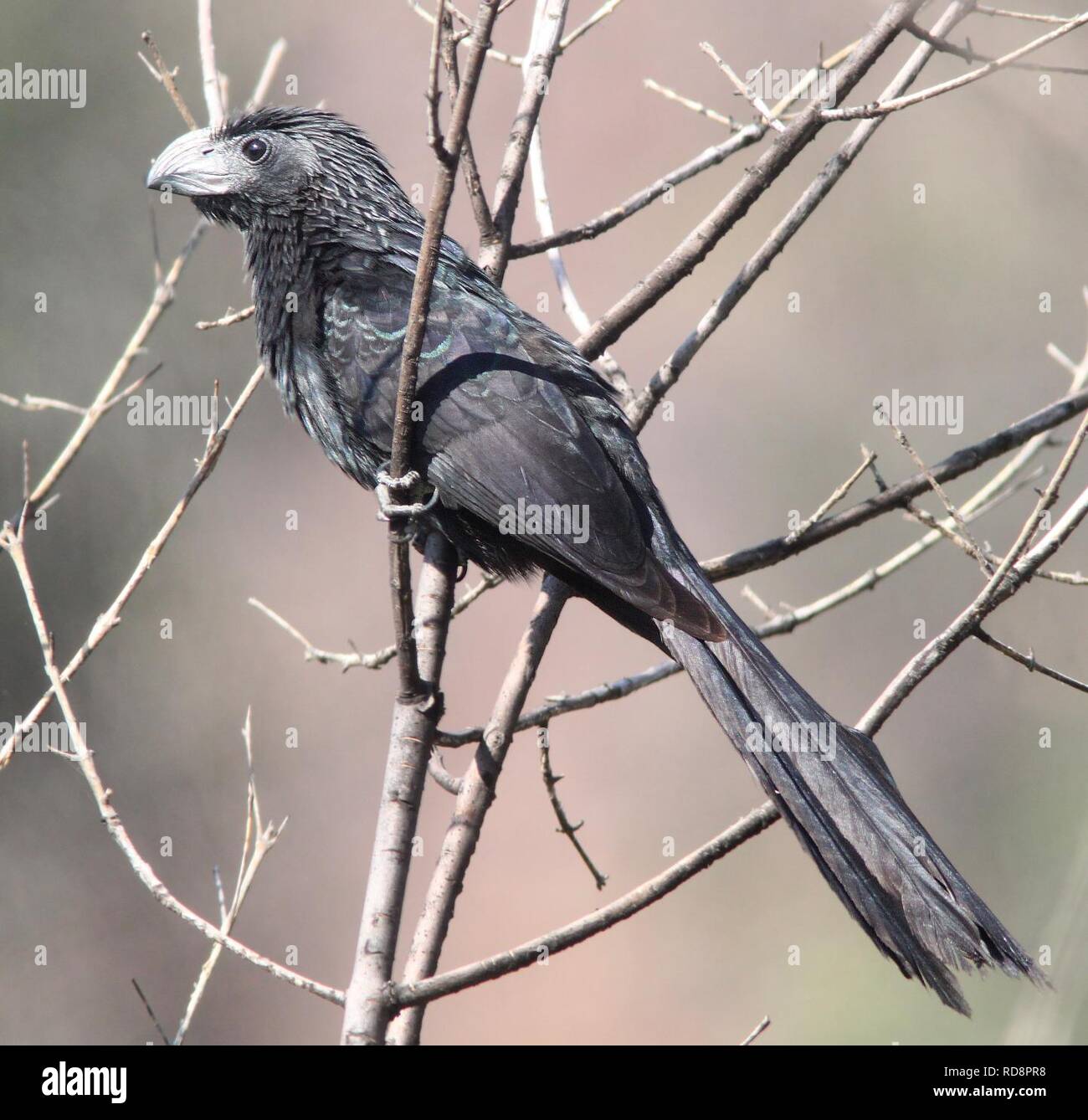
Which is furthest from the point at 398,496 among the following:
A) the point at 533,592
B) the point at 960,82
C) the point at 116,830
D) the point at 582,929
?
the point at 533,592

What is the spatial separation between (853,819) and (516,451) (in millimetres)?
1453

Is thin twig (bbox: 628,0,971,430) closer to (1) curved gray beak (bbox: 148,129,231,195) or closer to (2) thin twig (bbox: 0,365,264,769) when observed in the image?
(2) thin twig (bbox: 0,365,264,769)

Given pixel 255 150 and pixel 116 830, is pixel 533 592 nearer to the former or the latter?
pixel 255 150

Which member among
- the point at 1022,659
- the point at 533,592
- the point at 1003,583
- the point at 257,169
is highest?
the point at 257,169

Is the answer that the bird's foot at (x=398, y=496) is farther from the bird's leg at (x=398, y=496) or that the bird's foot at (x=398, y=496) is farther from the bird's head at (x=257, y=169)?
the bird's head at (x=257, y=169)

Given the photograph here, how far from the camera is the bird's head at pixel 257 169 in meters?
4.48

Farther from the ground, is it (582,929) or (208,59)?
(208,59)

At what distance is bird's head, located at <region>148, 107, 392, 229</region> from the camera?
14.7ft

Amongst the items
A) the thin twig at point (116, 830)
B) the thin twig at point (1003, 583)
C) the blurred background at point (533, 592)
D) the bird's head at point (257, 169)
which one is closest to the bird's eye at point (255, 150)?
the bird's head at point (257, 169)

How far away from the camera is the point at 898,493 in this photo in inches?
147

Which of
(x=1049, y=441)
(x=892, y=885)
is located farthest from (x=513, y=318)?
(x=892, y=885)

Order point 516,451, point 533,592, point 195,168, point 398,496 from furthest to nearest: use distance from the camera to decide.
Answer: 1. point 533,592
2. point 195,168
3. point 516,451
4. point 398,496

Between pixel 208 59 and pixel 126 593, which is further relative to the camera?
pixel 208 59

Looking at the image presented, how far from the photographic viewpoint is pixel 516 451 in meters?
3.73
